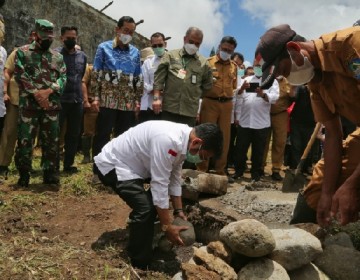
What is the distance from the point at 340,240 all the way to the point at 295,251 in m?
0.75

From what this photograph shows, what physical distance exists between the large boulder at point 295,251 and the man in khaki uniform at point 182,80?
2836mm

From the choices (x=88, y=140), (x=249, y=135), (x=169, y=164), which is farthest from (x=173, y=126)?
(x=88, y=140)

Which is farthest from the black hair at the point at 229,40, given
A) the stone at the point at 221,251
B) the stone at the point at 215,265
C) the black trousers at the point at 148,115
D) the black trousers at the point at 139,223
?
the stone at the point at 215,265

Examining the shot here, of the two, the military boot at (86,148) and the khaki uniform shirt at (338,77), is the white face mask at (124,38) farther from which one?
the khaki uniform shirt at (338,77)

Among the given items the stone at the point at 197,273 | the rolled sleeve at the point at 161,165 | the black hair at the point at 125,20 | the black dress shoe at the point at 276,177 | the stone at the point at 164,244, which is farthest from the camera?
the black dress shoe at the point at 276,177

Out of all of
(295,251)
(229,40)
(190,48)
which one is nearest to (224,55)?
(229,40)

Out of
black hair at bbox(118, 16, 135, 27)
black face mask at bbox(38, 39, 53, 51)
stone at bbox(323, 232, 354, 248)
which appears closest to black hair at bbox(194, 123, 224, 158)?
stone at bbox(323, 232, 354, 248)

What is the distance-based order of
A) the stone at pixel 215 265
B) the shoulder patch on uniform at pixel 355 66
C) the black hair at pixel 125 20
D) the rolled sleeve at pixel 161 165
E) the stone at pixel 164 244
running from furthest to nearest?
the black hair at pixel 125 20
the stone at pixel 164 244
the rolled sleeve at pixel 161 165
the stone at pixel 215 265
the shoulder patch on uniform at pixel 355 66

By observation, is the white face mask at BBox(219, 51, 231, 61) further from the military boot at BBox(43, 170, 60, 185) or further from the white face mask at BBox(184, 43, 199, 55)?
the military boot at BBox(43, 170, 60, 185)

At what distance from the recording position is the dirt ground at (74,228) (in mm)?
3084

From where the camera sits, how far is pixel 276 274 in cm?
296

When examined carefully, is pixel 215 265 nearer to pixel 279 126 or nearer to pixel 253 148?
pixel 253 148

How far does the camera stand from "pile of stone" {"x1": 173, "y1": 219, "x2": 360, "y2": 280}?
117 inches

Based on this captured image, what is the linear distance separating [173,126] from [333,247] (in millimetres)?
1554
